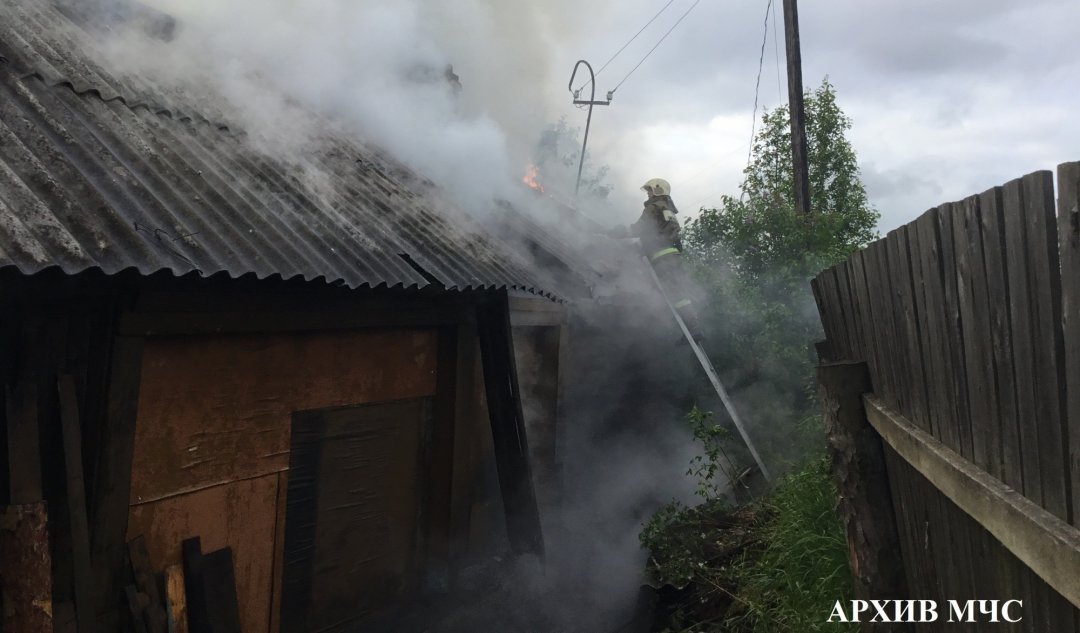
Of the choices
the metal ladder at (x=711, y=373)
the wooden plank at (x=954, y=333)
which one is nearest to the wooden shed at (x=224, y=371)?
the wooden plank at (x=954, y=333)

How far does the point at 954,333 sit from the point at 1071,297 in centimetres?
76

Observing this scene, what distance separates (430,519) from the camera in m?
6.29

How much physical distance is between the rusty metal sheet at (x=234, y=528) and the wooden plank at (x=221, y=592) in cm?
8

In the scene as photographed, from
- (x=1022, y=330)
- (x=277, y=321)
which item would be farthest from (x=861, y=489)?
(x=277, y=321)

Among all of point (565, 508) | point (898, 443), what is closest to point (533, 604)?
point (565, 508)

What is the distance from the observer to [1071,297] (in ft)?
4.37

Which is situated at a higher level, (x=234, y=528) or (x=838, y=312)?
(x=838, y=312)

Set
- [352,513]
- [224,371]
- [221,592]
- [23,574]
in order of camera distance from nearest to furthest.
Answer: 1. [23,574]
2. [221,592]
3. [224,371]
4. [352,513]

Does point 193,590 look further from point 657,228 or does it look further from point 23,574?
point 657,228

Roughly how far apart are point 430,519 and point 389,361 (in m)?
1.69

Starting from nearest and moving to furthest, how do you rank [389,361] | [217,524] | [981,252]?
[981,252] < [217,524] < [389,361]

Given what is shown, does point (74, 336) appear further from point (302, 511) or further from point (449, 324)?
point (449, 324)

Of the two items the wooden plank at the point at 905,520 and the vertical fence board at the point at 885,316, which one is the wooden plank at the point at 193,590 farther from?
the vertical fence board at the point at 885,316


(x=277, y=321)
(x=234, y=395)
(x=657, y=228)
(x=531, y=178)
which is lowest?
(x=234, y=395)
